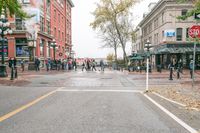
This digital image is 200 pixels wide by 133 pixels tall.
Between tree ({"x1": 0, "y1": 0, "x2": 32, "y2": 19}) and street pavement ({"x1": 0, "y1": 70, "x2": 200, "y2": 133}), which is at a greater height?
tree ({"x1": 0, "y1": 0, "x2": 32, "y2": 19})

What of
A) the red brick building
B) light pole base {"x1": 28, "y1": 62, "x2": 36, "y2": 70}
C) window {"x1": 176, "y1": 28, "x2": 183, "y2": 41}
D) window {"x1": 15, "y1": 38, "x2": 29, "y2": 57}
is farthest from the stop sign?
window {"x1": 176, "y1": 28, "x2": 183, "y2": 41}

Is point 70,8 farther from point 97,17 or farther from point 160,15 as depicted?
point 160,15

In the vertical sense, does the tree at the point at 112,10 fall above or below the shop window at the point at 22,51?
above

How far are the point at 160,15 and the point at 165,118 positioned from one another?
157ft

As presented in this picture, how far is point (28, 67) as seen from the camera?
133 feet

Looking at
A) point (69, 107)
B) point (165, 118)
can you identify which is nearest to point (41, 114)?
point (69, 107)

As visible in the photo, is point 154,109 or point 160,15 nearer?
point 154,109

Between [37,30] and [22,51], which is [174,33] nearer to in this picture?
[37,30]

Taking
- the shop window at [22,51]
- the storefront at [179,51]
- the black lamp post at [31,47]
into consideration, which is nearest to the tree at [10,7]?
the black lamp post at [31,47]

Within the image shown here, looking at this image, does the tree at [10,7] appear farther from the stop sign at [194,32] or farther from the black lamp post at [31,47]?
the black lamp post at [31,47]

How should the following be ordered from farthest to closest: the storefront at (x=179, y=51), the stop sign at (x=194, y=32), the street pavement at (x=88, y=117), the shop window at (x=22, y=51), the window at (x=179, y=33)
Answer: the window at (x=179, y=33) < the storefront at (x=179, y=51) < the shop window at (x=22, y=51) < the stop sign at (x=194, y=32) < the street pavement at (x=88, y=117)

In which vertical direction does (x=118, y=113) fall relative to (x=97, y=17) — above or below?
below

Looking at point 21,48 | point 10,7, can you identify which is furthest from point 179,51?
point 10,7

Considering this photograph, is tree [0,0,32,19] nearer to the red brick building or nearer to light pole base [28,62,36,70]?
the red brick building
